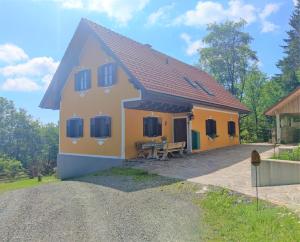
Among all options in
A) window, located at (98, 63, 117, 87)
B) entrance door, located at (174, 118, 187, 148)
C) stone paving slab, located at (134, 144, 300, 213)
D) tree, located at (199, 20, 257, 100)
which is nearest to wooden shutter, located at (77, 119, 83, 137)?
window, located at (98, 63, 117, 87)

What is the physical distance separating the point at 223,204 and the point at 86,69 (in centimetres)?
1325

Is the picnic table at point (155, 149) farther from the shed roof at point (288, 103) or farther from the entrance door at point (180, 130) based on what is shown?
the shed roof at point (288, 103)

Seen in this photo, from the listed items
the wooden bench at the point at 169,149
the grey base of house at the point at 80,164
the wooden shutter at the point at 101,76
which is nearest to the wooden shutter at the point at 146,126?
the wooden bench at the point at 169,149

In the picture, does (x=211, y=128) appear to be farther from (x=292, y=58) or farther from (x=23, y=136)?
(x=23, y=136)

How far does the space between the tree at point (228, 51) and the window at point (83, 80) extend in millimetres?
22996

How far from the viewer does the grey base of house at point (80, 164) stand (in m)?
16.2

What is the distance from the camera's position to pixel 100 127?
672 inches

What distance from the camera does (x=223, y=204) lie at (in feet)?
24.0

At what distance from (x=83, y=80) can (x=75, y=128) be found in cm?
290

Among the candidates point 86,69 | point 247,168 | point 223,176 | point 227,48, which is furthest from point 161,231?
point 227,48

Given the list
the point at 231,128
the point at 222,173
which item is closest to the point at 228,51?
the point at 231,128

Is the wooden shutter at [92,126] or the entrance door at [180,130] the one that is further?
the entrance door at [180,130]

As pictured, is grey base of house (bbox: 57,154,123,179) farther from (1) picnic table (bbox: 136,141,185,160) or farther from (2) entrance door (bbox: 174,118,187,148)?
(2) entrance door (bbox: 174,118,187,148)

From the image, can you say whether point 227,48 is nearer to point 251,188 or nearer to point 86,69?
point 86,69
